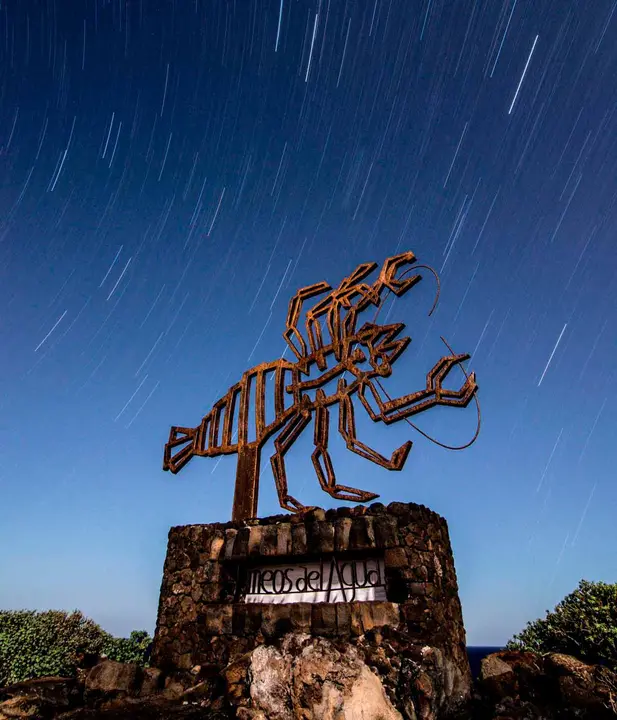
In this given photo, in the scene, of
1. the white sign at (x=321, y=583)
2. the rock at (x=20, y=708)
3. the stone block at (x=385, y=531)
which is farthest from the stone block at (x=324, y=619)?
the rock at (x=20, y=708)

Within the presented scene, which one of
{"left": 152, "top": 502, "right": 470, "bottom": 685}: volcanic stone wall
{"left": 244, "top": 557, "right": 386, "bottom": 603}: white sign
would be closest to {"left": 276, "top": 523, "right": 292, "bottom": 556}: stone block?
{"left": 152, "top": 502, "right": 470, "bottom": 685}: volcanic stone wall

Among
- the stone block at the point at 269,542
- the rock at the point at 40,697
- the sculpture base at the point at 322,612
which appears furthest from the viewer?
the stone block at the point at 269,542

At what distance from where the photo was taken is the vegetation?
11453 mm

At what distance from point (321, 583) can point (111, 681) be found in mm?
3388

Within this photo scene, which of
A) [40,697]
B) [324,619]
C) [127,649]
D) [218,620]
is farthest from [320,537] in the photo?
[127,649]

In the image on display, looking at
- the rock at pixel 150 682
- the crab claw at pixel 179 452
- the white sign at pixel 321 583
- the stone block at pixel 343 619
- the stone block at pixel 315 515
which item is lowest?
the rock at pixel 150 682

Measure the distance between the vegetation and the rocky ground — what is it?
4100mm

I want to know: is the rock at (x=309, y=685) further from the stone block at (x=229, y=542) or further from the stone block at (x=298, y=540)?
the stone block at (x=229, y=542)

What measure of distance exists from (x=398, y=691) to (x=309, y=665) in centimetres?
114

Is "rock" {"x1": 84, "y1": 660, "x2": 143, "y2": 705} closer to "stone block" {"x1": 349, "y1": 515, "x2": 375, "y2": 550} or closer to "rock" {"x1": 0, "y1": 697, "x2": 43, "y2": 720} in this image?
"rock" {"x1": 0, "y1": 697, "x2": 43, "y2": 720}

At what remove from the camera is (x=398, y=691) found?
6.01 meters

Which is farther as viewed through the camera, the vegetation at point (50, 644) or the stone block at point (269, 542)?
the vegetation at point (50, 644)

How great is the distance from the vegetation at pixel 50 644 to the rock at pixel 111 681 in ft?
13.1

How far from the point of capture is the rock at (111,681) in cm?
699
